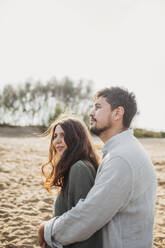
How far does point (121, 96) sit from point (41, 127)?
87.1ft

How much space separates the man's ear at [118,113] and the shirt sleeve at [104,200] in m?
0.45

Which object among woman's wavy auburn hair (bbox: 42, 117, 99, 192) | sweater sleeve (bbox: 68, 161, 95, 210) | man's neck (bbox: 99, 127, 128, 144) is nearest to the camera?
sweater sleeve (bbox: 68, 161, 95, 210)

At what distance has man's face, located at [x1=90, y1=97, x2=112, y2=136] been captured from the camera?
1.75m

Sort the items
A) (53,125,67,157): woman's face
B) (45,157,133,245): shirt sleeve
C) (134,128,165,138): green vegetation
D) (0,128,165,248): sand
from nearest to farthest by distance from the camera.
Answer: (45,157,133,245): shirt sleeve, (53,125,67,157): woman's face, (0,128,165,248): sand, (134,128,165,138): green vegetation

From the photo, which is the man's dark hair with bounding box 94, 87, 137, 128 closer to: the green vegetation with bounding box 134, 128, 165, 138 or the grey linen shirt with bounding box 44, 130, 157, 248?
the grey linen shirt with bounding box 44, 130, 157, 248

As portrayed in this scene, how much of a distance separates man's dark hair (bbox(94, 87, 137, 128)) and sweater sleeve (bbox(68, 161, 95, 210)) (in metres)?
0.46

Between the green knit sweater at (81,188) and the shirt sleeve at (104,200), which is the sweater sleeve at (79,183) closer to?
the green knit sweater at (81,188)

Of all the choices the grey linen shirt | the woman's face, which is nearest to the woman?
the woman's face

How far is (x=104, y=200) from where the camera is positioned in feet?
4.43

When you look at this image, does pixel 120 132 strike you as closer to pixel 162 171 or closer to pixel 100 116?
pixel 100 116

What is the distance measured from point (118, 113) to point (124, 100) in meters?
0.12

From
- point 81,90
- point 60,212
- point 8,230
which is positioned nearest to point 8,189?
point 8,230

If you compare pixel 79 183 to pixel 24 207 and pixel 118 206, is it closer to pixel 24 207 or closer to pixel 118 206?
pixel 118 206

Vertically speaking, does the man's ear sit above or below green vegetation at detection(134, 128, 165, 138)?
above
